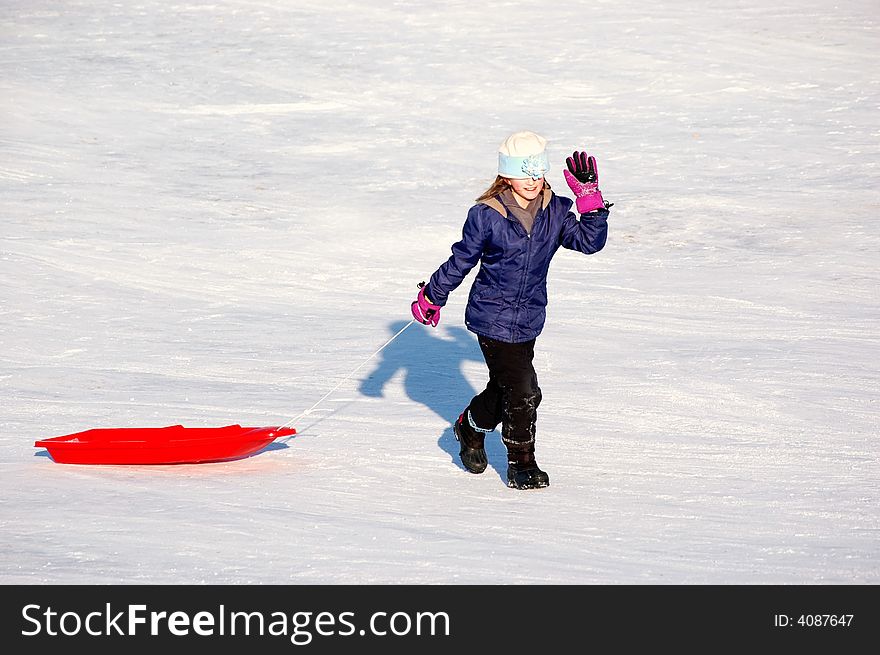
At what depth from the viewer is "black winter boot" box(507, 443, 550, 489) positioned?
5680mm

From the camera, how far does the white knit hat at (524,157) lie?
539cm

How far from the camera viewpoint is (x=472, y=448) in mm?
5969

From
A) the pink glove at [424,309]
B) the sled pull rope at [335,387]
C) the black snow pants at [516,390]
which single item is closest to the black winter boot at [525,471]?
the black snow pants at [516,390]

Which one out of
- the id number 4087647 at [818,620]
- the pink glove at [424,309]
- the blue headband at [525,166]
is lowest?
the id number 4087647 at [818,620]

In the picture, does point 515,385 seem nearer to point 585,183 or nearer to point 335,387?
point 585,183

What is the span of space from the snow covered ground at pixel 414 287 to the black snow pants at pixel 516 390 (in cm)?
24

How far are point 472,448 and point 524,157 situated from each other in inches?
55.7

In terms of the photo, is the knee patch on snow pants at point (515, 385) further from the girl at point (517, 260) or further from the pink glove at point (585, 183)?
the pink glove at point (585, 183)

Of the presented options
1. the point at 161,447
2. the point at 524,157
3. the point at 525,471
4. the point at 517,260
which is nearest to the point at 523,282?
the point at 517,260

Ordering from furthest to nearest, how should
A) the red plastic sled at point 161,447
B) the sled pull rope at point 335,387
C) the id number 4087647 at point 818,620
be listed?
1. the sled pull rope at point 335,387
2. the red plastic sled at point 161,447
3. the id number 4087647 at point 818,620

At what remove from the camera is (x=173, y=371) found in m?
7.80

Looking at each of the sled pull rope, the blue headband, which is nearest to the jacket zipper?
the blue headband

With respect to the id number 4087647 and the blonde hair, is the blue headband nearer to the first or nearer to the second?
the blonde hair

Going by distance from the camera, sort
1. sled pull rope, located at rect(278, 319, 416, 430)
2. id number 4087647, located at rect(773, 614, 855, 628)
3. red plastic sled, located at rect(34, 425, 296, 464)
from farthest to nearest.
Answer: sled pull rope, located at rect(278, 319, 416, 430)
red plastic sled, located at rect(34, 425, 296, 464)
id number 4087647, located at rect(773, 614, 855, 628)
